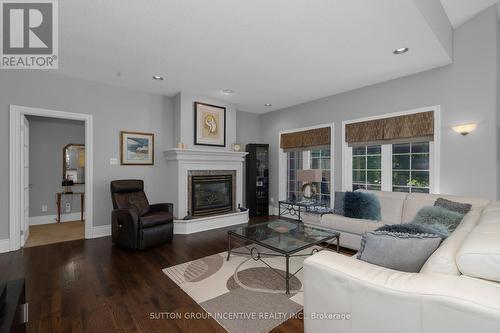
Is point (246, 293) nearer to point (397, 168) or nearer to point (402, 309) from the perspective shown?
point (402, 309)

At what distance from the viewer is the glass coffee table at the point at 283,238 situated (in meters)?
2.47

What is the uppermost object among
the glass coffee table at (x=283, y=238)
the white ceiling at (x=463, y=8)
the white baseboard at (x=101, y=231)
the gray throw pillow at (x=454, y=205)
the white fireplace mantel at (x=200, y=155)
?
the white ceiling at (x=463, y=8)

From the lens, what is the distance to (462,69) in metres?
3.24

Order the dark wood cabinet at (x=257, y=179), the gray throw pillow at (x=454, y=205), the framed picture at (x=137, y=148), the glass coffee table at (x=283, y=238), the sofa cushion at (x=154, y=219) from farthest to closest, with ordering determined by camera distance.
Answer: the dark wood cabinet at (x=257, y=179) < the framed picture at (x=137, y=148) < the sofa cushion at (x=154, y=219) < the gray throw pillow at (x=454, y=205) < the glass coffee table at (x=283, y=238)

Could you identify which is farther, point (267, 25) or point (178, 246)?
point (178, 246)

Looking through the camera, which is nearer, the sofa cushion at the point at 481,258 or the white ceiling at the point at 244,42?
the sofa cushion at the point at 481,258

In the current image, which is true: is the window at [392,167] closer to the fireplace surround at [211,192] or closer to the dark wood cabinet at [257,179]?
the dark wood cabinet at [257,179]

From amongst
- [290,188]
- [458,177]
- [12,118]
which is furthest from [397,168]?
[12,118]

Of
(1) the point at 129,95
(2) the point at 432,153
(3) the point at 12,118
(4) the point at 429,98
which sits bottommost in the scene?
(2) the point at 432,153

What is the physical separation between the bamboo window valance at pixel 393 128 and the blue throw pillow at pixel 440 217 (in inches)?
59.2

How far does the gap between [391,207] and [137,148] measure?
14.6 ft

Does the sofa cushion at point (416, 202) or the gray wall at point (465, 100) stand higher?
the gray wall at point (465, 100)

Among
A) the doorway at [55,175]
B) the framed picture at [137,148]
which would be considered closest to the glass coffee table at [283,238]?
the framed picture at [137,148]

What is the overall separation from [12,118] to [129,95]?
1.68m
